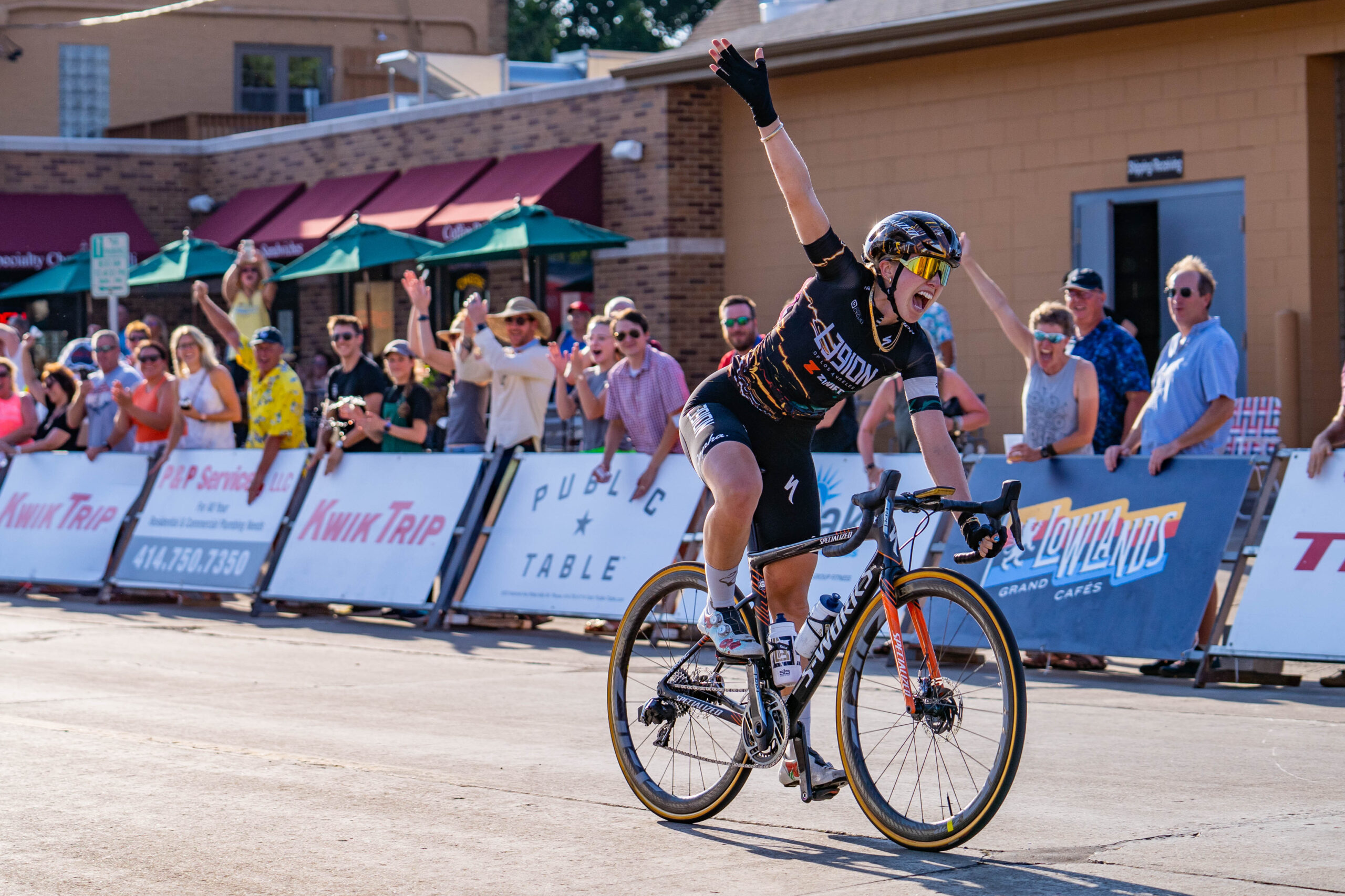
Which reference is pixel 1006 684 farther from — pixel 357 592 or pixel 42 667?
pixel 357 592

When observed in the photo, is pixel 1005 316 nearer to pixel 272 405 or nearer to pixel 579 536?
pixel 579 536

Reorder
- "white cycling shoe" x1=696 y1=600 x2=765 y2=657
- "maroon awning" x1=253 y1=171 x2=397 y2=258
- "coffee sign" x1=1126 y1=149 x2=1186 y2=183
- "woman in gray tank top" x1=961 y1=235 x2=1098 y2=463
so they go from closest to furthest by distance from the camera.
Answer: "white cycling shoe" x1=696 y1=600 x2=765 y2=657
"woman in gray tank top" x1=961 y1=235 x2=1098 y2=463
"coffee sign" x1=1126 y1=149 x2=1186 y2=183
"maroon awning" x1=253 y1=171 x2=397 y2=258

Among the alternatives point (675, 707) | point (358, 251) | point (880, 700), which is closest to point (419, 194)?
point (358, 251)

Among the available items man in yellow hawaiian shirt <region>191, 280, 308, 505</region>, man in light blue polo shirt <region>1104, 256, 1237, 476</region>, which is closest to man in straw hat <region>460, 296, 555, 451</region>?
man in yellow hawaiian shirt <region>191, 280, 308, 505</region>

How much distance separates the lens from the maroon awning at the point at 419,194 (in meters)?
24.4

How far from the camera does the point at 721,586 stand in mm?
5812

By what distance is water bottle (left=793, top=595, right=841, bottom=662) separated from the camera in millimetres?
5570

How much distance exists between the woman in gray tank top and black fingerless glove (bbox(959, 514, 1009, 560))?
498 centimetres

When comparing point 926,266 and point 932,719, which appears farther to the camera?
point 926,266

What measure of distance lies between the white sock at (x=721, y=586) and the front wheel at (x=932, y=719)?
463 millimetres

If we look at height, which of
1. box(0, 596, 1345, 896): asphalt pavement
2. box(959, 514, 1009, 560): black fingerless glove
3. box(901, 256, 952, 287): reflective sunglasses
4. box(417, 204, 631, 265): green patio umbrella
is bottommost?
box(0, 596, 1345, 896): asphalt pavement

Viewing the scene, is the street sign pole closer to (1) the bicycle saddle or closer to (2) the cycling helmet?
(2) the cycling helmet

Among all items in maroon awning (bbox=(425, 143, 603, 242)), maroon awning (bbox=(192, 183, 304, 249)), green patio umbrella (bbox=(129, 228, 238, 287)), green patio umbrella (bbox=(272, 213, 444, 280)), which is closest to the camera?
green patio umbrella (bbox=(272, 213, 444, 280))

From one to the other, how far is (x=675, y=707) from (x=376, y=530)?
7.10m
